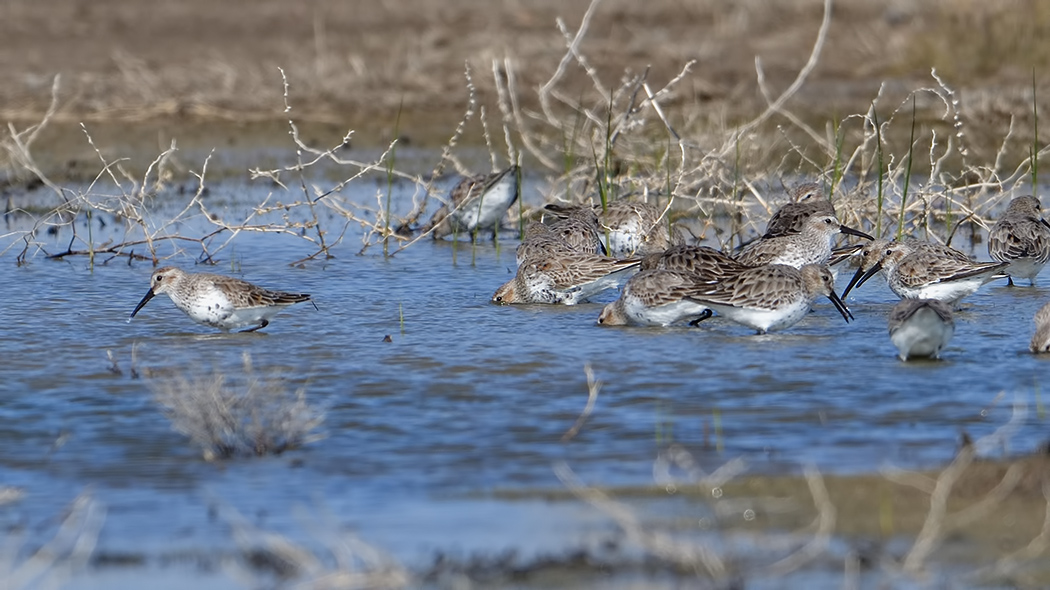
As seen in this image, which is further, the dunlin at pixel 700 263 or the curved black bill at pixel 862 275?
the curved black bill at pixel 862 275

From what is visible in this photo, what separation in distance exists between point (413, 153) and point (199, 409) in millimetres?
12352

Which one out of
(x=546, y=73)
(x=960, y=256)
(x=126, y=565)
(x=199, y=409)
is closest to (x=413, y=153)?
(x=546, y=73)

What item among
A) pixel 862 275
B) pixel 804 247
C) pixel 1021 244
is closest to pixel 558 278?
pixel 804 247

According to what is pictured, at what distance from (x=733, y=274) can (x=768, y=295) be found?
2.05 ft

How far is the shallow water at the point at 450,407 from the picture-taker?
20.4ft

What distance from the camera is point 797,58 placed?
23109mm

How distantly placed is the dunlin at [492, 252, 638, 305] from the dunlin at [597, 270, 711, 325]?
2.85 feet

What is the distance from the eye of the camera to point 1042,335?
8719mm

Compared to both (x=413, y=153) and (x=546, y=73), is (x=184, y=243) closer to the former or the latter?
(x=413, y=153)

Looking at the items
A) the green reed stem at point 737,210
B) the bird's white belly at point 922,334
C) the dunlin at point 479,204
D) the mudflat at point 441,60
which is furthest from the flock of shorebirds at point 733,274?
the mudflat at point 441,60

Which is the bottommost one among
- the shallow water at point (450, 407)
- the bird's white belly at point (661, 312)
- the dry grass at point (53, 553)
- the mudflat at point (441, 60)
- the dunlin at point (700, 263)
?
the dry grass at point (53, 553)

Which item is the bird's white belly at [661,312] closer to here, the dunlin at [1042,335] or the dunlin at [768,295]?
the dunlin at [768,295]

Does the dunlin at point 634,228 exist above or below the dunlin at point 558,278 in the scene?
above

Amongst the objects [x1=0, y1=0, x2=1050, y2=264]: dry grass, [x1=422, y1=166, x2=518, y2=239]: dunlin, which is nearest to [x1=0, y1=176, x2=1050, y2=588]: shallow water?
[x1=0, y1=0, x2=1050, y2=264]: dry grass
